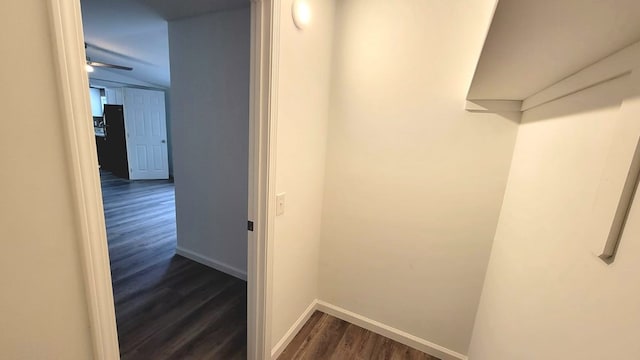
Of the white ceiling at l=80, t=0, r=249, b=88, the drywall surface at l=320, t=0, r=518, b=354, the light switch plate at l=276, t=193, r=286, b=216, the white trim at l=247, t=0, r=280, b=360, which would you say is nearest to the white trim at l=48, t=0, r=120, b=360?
the white trim at l=247, t=0, r=280, b=360

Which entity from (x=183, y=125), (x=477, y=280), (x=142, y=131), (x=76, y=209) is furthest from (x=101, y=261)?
(x=142, y=131)

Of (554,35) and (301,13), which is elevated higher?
(301,13)

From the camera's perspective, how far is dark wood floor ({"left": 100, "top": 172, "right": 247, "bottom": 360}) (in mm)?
1758

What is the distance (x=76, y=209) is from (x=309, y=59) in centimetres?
131

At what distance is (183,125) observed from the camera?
2594mm

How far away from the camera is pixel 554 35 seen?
58cm

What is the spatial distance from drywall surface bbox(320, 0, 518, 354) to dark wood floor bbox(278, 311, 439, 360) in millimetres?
132

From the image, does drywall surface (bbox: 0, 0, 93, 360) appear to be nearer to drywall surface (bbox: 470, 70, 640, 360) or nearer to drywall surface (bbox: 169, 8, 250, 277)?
drywall surface (bbox: 470, 70, 640, 360)

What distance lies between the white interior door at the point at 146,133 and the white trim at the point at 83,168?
642cm

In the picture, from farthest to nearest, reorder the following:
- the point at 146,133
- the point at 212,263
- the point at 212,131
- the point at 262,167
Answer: the point at 146,133 → the point at 212,263 → the point at 212,131 → the point at 262,167

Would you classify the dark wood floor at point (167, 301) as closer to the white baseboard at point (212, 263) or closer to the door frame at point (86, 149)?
the white baseboard at point (212, 263)

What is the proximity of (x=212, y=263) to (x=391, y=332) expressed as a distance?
1872 mm

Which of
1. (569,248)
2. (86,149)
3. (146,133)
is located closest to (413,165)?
(569,248)

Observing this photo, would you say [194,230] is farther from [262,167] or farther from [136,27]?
[136,27]
